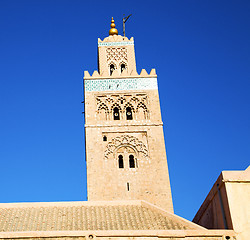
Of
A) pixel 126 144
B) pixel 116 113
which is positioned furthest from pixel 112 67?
pixel 126 144

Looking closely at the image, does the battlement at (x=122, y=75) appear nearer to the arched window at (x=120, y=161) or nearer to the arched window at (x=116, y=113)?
the arched window at (x=116, y=113)

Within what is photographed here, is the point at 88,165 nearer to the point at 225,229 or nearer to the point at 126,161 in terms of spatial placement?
the point at 126,161

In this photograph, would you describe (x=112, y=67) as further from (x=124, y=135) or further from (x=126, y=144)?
(x=126, y=144)

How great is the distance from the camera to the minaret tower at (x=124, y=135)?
19.9 meters

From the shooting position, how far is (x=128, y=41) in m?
24.9

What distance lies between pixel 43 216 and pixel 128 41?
14278mm

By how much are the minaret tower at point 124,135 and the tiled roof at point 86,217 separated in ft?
20.6

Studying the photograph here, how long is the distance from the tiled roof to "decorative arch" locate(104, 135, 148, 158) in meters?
7.45

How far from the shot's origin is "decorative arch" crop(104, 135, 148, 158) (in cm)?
2094

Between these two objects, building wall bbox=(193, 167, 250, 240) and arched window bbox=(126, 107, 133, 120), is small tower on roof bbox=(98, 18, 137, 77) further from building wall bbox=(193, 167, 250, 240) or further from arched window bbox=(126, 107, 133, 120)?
building wall bbox=(193, 167, 250, 240)

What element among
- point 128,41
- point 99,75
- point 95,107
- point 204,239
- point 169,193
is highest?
point 128,41

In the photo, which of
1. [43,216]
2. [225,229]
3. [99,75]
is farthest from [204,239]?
[99,75]

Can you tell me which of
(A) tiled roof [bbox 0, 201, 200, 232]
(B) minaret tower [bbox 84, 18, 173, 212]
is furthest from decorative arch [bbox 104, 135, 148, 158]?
(A) tiled roof [bbox 0, 201, 200, 232]

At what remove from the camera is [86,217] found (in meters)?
12.4
